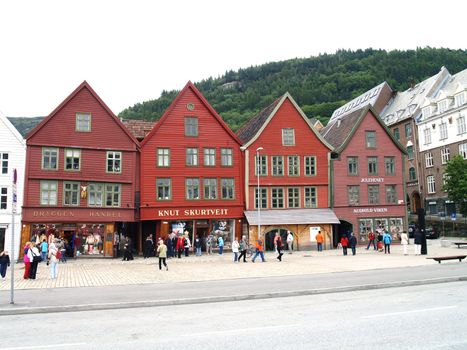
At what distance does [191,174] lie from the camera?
39.8 m

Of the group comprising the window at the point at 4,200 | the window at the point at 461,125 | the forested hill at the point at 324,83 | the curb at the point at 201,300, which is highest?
the forested hill at the point at 324,83

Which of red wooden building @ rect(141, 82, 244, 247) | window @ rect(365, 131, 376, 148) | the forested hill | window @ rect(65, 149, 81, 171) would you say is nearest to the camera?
window @ rect(65, 149, 81, 171)

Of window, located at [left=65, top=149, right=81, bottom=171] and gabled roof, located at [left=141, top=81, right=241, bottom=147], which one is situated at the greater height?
gabled roof, located at [left=141, top=81, right=241, bottom=147]

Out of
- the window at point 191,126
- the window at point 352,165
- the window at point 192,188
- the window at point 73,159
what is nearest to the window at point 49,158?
the window at point 73,159

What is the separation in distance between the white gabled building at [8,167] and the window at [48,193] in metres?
1.57

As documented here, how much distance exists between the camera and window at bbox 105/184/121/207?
122 feet

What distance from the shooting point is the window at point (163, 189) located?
3872 cm

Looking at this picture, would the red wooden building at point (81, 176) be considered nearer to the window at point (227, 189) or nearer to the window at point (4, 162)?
the window at point (4, 162)

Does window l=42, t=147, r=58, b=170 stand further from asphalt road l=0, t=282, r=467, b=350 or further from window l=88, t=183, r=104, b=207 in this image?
asphalt road l=0, t=282, r=467, b=350

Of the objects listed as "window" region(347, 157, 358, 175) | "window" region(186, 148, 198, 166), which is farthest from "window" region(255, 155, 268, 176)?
"window" region(347, 157, 358, 175)

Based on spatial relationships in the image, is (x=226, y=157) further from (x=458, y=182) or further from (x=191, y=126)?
(x=458, y=182)

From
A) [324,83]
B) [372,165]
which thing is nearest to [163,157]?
[372,165]

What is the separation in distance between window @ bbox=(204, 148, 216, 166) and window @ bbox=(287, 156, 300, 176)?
723 cm

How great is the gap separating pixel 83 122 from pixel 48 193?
642 centimetres
